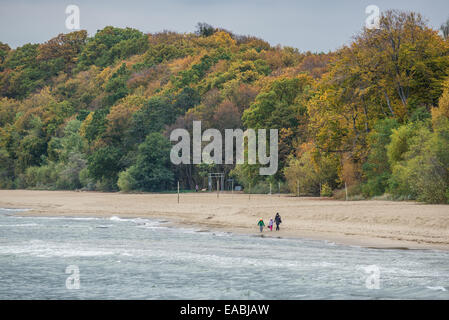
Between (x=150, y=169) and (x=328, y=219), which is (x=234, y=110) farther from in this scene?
(x=328, y=219)

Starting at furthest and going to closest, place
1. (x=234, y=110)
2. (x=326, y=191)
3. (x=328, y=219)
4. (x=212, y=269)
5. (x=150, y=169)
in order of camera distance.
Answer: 1. (x=234, y=110)
2. (x=150, y=169)
3. (x=326, y=191)
4. (x=328, y=219)
5. (x=212, y=269)

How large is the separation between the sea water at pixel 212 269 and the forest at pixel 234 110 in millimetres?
15133

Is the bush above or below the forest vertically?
below

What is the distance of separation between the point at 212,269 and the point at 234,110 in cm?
6211

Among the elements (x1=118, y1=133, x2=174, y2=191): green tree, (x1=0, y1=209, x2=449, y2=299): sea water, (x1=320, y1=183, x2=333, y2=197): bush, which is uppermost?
(x1=118, y1=133, x2=174, y2=191): green tree

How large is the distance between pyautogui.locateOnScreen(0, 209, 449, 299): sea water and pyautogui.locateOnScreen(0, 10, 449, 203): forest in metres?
15.1

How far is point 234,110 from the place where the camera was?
3438 inches

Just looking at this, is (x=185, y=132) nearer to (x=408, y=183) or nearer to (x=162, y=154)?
(x=162, y=154)

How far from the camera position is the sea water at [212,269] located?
22.2 m

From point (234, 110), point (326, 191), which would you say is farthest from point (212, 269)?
point (234, 110)

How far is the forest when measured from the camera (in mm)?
50469

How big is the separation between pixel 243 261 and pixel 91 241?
12.2 metres

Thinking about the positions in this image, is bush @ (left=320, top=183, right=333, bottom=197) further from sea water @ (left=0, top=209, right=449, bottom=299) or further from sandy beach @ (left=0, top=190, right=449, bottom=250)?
sea water @ (left=0, top=209, right=449, bottom=299)

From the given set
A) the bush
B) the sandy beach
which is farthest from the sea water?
the bush
